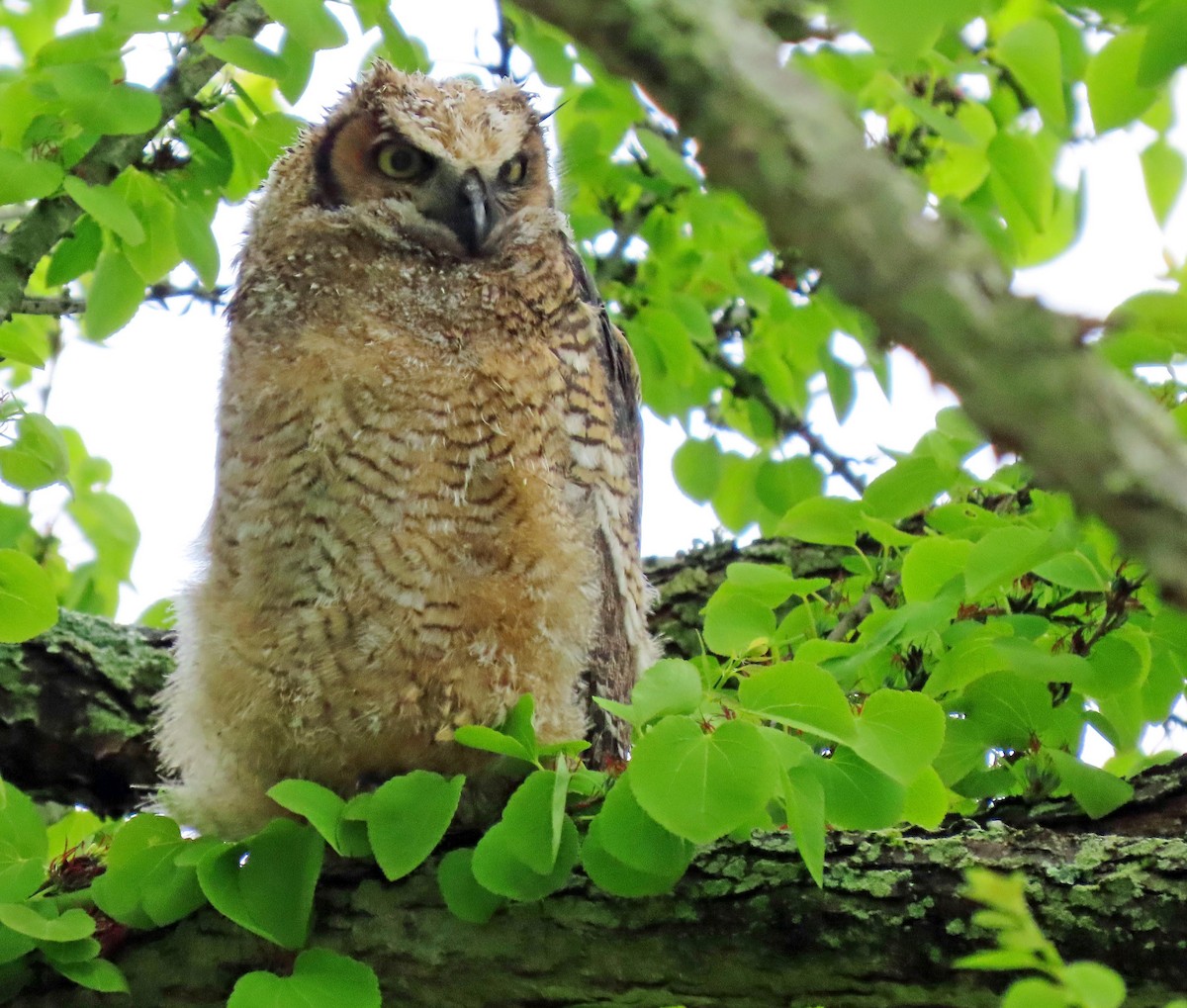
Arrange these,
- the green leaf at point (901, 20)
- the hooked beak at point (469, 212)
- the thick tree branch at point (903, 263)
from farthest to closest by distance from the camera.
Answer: the hooked beak at point (469, 212)
the green leaf at point (901, 20)
the thick tree branch at point (903, 263)

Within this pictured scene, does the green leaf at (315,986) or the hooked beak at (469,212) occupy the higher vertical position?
the hooked beak at (469,212)

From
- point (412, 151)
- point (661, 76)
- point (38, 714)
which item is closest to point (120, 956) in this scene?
point (38, 714)

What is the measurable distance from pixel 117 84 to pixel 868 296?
6.58 feet

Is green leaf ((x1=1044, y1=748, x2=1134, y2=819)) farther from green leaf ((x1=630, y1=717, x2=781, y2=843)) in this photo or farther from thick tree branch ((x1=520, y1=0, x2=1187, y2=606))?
thick tree branch ((x1=520, y1=0, x2=1187, y2=606))

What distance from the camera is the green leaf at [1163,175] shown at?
70.5 inches

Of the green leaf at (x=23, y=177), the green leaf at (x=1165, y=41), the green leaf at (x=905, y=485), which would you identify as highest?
the green leaf at (x=23, y=177)

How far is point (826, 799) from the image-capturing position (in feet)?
5.98

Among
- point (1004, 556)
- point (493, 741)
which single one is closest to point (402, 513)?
point (493, 741)

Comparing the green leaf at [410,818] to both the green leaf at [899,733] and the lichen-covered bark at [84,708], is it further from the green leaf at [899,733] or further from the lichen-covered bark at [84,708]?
the lichen-covered bark at [84,708]

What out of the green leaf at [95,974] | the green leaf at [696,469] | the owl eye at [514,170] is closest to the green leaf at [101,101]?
the owl eye at [514,170]

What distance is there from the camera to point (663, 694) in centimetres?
166

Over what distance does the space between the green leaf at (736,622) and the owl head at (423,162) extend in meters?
0.98

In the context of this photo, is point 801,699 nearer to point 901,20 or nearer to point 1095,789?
point 1095,789

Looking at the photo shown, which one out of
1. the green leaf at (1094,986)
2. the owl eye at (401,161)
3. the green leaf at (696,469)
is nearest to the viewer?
the green leaf at (1094,986)
